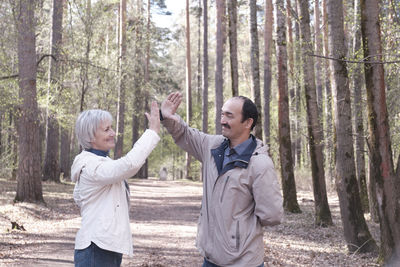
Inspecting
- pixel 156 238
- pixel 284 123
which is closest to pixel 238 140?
pixel 156 238

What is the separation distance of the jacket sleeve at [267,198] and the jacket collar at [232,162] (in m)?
0.15

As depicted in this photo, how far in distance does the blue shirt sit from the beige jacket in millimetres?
542

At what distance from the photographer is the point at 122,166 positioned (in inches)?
123

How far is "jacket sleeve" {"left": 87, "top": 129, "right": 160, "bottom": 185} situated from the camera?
3145mm

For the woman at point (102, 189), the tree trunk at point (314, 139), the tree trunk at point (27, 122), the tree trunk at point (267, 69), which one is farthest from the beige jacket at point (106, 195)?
the tree trunk at point (267, 69)

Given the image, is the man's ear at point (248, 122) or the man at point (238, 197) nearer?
the man at point (238, 197)

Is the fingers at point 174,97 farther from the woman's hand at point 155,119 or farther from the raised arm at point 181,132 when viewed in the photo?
the woman's hand at point 155,119

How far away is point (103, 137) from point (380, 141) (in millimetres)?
4683

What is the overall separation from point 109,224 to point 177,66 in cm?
5066

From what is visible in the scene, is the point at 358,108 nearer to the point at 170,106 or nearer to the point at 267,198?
the point at 170,106

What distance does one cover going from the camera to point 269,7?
68.8 feet

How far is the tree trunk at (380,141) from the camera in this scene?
6.68m

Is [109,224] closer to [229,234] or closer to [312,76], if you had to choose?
[229,234]

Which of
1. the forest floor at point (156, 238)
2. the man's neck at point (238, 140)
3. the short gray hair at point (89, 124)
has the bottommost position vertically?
the forest floor at point (156, 238)
